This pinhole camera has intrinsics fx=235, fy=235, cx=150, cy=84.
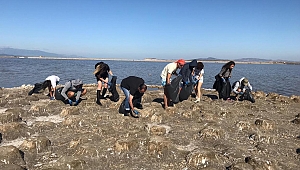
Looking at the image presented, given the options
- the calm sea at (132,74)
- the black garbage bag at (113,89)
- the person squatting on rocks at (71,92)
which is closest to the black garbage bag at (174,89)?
the black garbage bag at (113,89)

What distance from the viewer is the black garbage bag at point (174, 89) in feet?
31.4

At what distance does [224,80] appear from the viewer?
12297 mm

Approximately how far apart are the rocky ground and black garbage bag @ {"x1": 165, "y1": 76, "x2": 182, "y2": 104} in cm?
54

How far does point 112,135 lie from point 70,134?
1357 mm

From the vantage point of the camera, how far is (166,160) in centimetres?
569

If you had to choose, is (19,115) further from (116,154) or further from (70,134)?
(116,154)

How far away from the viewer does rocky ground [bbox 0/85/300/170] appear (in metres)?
5.45

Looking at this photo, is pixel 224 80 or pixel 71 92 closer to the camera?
pixel 71 92

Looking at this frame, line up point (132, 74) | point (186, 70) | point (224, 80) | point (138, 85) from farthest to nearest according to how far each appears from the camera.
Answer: point (132, 74) → point (224, 80) → point (186, 70) → point (138, 85)

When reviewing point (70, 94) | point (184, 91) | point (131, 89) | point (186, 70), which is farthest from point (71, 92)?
point (186, 70)

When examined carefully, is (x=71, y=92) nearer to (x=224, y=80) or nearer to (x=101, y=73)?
(x=101, y=73)

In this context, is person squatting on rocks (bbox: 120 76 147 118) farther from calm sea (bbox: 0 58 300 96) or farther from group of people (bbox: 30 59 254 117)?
calm sea (bbox: 0 58 300 96)

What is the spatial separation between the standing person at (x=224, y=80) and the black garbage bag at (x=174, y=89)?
11.3 ft

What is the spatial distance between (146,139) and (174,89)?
3614 mm
